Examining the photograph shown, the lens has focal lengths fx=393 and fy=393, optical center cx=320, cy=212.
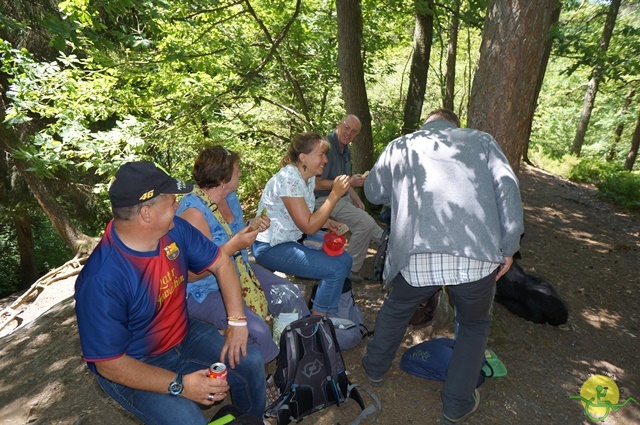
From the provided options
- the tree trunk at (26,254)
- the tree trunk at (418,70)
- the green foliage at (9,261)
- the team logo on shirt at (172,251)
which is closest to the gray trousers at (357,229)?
the team logo on shirt at (172,251)

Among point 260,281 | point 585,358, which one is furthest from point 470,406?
point 260,281

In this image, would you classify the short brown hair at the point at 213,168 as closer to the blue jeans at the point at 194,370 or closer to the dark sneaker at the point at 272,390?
the blue jeans at the point at 194,370

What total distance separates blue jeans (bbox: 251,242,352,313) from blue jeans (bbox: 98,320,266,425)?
98 centimetres

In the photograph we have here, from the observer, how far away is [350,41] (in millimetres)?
5805

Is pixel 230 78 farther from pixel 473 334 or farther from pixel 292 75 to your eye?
pixel 473 334

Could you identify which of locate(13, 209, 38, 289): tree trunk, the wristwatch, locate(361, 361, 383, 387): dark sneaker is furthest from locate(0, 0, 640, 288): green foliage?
locate(361, 361, 383, 387): dark sneaker

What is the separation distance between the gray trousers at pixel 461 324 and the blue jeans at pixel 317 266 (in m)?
0.65

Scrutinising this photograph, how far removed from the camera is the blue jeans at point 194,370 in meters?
2.06

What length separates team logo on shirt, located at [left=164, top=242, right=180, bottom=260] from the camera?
222cm

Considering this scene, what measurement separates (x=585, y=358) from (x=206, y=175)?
376cm

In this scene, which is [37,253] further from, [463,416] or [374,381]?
[463,416]

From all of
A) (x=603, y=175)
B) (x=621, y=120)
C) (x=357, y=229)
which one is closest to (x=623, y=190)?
(x=603, y=175)

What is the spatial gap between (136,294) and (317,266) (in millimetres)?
1645

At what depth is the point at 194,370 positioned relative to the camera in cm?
235
